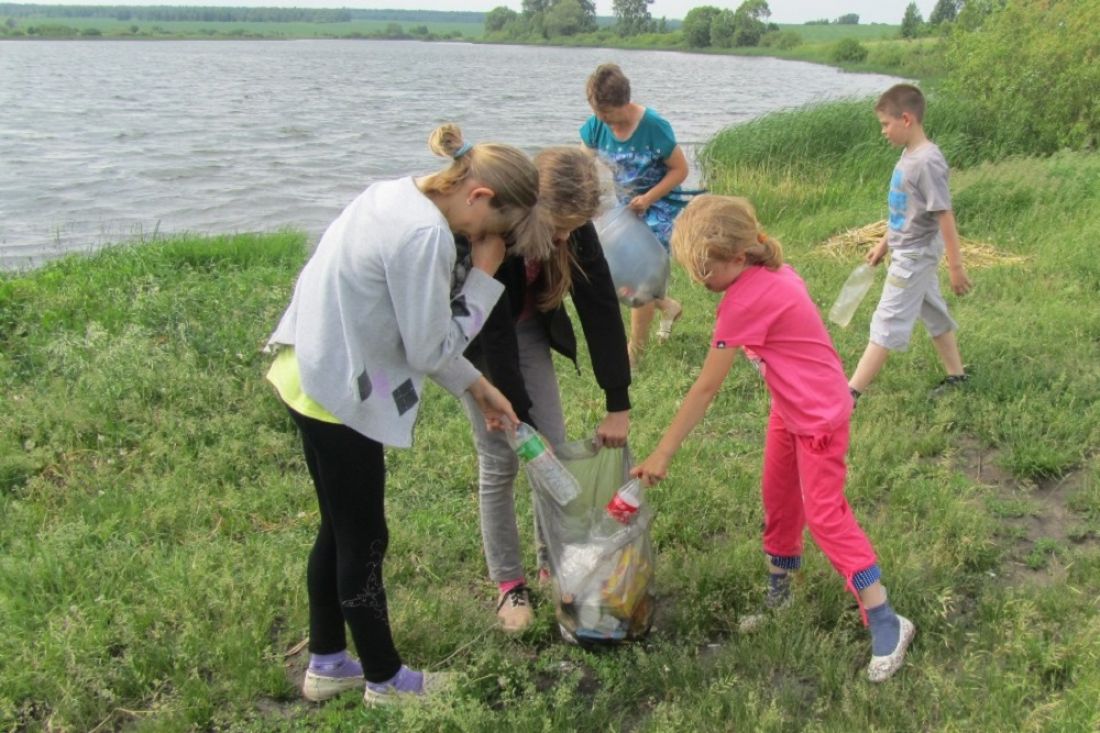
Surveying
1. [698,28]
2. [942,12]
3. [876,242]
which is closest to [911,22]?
[942,12]

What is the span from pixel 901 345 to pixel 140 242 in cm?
780

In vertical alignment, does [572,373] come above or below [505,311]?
below

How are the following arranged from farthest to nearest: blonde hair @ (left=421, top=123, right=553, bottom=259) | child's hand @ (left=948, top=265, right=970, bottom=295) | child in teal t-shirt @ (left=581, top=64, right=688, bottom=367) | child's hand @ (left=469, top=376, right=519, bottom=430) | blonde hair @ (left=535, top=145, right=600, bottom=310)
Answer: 1. child in teal t-shirt @ (left=581, top=64, right=688, bottom=367)
2. child's hand @ (left=948, top=265, right=970, bottom=295)
3. child's hand @ (left=469, top=376, right=519, bottom=430)
4. blonde hair @ (left=535, top=145, right=600, bottom=310)
5. blonde hair @ (left=421, top=123, right=553, bottom=259)

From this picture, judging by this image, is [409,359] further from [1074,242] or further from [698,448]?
[1074,242]

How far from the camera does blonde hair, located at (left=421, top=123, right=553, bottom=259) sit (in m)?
2.28

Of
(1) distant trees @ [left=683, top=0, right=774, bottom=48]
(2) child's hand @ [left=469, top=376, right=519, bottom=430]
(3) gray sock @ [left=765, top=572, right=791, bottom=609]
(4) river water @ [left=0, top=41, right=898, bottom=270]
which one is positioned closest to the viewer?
(2) child's hand @ [left=469, top=376, right=519, bottom=430]

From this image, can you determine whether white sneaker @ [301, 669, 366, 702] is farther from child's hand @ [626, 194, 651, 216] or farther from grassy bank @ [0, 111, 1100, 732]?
child's hand @ [626, 194, 651, 216]

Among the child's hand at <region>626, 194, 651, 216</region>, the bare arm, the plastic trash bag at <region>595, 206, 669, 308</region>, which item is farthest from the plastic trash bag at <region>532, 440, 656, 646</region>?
the bare arm

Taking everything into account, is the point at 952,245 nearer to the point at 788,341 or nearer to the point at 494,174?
the point at 788,341

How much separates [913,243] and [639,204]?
1.45 m

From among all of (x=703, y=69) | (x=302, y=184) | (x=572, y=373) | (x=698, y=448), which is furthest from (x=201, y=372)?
(x=703, y=69)

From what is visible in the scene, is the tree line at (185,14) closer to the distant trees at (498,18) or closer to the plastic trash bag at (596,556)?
the distant trees at (498,18)

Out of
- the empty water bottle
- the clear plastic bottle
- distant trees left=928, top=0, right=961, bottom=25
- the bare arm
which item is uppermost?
distant trees left=928, top=0, right=961, bottom=25

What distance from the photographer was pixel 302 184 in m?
15.2
